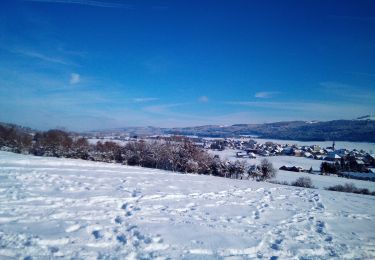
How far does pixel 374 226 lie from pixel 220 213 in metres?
5.40

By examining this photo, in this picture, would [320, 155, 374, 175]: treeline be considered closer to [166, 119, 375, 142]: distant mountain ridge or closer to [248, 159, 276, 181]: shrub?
[248, 159, 276, 181]: shrub

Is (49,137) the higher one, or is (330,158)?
(49,137)

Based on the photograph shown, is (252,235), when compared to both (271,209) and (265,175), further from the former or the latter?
(265,175)

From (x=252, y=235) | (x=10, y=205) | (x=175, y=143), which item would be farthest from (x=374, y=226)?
(x=175, y=143)

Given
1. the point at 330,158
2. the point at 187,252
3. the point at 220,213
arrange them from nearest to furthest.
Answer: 1. the point at 187,252
2. the point at 220,213
3. the point at 330,158

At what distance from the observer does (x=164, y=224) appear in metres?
8.23

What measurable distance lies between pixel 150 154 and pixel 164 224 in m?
30.9

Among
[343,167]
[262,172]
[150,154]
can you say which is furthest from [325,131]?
[150,154]

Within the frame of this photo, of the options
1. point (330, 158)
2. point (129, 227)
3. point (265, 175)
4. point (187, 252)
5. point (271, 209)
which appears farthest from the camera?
point (330, 158)

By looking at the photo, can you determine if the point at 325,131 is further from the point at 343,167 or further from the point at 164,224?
the point at 164,224

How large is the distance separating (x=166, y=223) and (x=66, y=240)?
281 cm

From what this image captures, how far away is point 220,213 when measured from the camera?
999 cm

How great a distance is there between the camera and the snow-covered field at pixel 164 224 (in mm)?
6332

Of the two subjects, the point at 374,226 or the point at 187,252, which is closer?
the point at 187,252
